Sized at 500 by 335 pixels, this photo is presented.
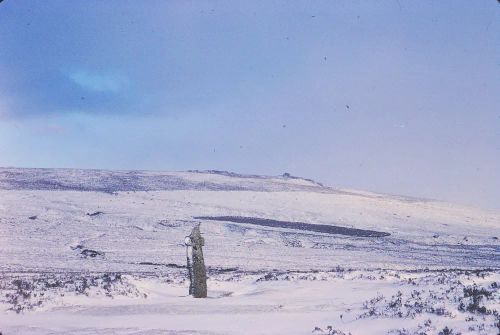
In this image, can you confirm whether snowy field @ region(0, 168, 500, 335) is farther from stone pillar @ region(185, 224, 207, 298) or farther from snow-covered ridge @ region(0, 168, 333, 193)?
stone pillar @ region(185, 224, 207, 298)

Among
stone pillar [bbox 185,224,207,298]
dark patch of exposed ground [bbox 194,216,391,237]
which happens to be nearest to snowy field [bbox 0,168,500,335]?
dark patch of exposed ground [bbox 194,216,391,237]

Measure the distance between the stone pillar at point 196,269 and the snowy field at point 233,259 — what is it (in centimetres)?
50

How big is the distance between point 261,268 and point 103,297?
1314 centimetres

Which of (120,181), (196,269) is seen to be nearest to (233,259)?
(196,269)

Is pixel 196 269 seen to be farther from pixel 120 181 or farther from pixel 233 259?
pixel 120 181

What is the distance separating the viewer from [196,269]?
47.1 feet

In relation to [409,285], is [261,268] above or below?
below

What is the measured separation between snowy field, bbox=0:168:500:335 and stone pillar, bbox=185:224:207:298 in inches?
19.7

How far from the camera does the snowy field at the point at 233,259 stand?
903 centimetres

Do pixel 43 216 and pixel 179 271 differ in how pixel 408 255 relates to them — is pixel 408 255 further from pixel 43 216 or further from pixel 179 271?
pixel 43 216

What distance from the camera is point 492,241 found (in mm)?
42406

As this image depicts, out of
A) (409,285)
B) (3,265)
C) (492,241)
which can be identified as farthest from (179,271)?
(492,241)

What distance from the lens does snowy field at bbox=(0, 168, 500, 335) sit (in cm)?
903

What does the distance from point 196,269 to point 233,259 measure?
1412 cm
